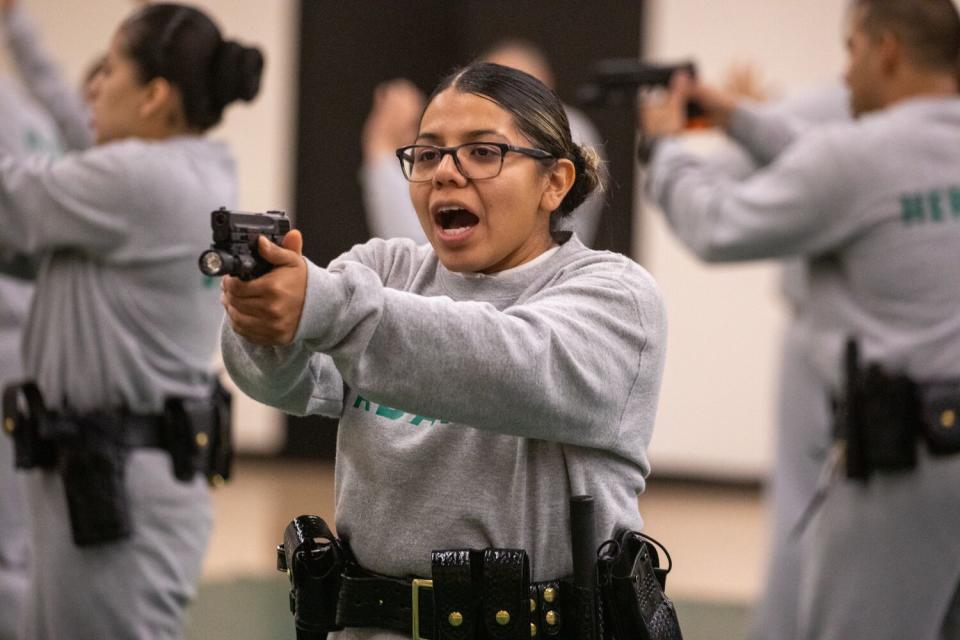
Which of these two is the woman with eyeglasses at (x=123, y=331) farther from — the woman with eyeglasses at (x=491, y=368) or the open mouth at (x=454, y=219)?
the open mouth at (x=454, y=219)

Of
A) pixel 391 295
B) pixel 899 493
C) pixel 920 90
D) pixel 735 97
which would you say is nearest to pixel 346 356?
pixel 391 295

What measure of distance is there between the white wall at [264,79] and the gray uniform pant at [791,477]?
398 cm

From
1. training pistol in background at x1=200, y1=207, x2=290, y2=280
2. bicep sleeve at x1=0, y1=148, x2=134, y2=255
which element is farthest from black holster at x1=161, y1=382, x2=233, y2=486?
training pistol in background at x1=200, y1=207, x2=290, y2=280

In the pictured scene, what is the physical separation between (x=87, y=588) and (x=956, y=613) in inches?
79.0

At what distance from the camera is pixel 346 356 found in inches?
67.9

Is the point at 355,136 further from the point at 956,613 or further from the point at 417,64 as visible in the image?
the point at 956,613

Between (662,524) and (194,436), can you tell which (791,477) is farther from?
(662,524)

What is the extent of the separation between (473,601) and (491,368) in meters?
0.38

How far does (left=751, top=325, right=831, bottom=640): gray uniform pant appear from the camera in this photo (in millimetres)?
4398

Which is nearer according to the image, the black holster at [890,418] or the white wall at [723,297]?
the black holster at [890,418]

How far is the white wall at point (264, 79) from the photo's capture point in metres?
7.78

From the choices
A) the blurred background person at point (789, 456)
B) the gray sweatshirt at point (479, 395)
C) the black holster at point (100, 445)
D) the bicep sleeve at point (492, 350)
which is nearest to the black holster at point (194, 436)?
the black holster at point (100, 445)

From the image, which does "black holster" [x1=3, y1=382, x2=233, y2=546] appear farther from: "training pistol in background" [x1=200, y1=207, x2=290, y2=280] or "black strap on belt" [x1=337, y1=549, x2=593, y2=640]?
"training pistol in background" [x1=200, y1=207, x2=290, y2=280]

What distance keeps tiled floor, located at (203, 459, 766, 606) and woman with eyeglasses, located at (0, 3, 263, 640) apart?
2368 mm
